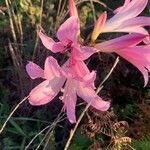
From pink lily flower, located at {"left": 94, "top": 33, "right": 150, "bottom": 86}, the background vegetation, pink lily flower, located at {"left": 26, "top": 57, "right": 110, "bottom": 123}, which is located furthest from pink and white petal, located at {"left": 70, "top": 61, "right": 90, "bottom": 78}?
the background vegetation

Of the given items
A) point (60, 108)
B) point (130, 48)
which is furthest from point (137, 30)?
point (60, 108)

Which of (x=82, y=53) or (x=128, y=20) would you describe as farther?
(x=128, y=20)

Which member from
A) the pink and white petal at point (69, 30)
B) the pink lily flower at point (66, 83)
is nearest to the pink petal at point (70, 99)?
the pink lily flower at point (66, 83)

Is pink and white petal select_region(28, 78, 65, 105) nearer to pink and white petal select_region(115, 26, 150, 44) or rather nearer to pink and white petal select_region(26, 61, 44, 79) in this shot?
pink and white petal select_region(26, 61, 44, 79)

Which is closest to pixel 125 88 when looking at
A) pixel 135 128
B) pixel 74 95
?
pixel 135 128

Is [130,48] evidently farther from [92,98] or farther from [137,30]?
[92,98]

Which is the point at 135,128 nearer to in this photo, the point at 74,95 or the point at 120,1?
the point at 74,95

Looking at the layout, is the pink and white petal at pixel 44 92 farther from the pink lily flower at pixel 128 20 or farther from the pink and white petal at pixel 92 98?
the pink lily flower at pixel 128 20
